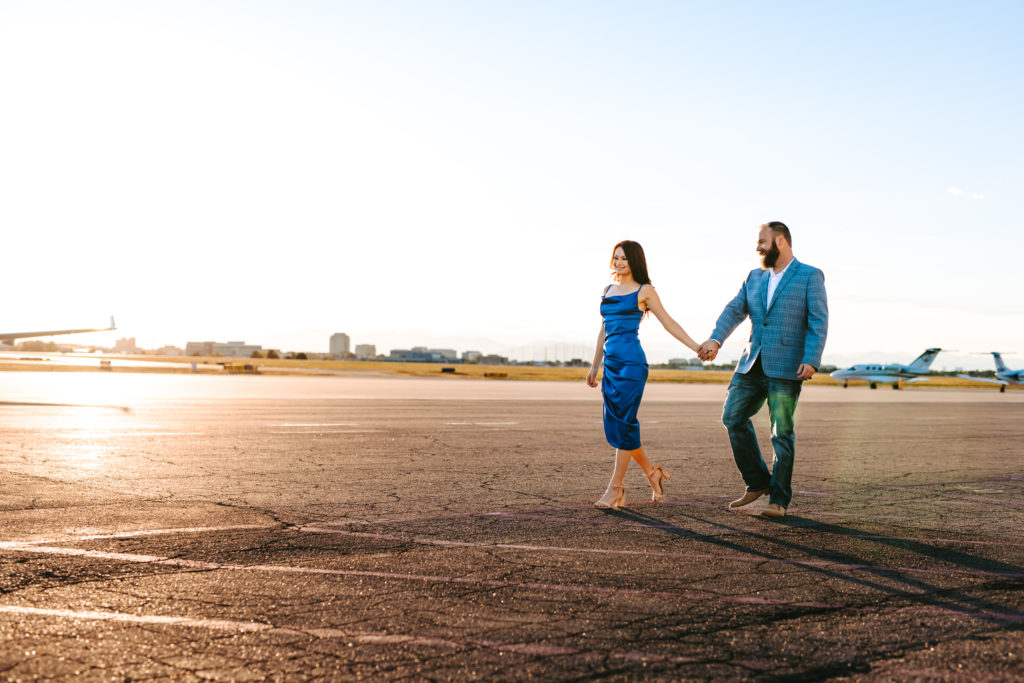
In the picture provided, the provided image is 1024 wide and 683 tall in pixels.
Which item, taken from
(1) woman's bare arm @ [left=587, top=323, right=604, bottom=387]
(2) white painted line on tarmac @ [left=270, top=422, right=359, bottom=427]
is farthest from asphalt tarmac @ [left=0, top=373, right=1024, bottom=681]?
(2) white painted line on tarmac @ [left=270, top=422, right=359, bottom=427]

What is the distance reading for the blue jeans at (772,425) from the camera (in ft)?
22.0

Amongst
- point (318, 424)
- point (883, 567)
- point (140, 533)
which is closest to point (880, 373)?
point (318, 424)

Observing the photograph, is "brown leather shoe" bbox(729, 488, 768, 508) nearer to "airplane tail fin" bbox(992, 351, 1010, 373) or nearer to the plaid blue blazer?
the plaid blue blazer

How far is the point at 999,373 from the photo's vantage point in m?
66.1

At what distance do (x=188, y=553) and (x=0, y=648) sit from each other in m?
1.61

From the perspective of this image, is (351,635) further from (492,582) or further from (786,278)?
(786,278)

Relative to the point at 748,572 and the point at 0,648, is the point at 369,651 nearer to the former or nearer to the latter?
the point at 0,648

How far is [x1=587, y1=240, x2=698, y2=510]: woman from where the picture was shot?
22.9ft

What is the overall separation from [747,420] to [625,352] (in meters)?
1.13

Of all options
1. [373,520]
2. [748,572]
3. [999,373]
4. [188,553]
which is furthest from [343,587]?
[999,373]

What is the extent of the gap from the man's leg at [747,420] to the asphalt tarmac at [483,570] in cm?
31

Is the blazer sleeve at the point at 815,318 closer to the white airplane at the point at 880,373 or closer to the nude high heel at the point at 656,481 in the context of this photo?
the nude high heel at the point at 656,481

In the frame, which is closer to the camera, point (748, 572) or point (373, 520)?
point (748, 572)

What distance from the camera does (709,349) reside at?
6719 mm
